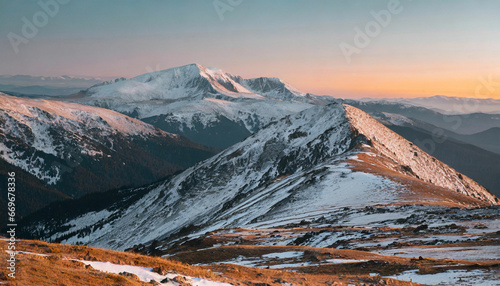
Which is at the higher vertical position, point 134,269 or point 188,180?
point 134,269

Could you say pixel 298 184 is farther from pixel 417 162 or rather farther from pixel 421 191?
pixel 417 162

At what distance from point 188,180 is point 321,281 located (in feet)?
530

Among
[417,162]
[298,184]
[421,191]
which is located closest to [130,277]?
[421,191]

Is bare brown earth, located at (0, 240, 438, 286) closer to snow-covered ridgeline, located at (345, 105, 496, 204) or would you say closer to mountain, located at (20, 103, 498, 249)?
mountain, located at (20, 103, 498, 249)

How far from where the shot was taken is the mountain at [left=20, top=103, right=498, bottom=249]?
7738cm

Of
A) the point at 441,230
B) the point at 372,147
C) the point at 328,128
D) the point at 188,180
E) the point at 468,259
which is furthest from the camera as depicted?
the point at 188,180

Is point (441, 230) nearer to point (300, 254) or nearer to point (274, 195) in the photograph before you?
point (300, 254)

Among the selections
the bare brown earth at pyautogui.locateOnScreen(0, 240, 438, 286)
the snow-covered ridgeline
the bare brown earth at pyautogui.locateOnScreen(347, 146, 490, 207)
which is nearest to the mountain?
the bare brown earth at pyautogui.locateOnScreen(347, 146, 490, 207)

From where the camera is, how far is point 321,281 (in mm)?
24438

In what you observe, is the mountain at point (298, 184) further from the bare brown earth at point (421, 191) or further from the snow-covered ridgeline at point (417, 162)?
the snow-covered ridgeline at point (417, 162)

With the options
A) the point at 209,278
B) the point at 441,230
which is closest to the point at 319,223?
the point at 441,230

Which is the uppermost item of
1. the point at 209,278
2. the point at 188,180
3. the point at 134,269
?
the point at 134,269

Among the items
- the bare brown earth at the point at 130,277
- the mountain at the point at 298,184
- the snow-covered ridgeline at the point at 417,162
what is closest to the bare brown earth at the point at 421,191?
the mountain at the point at 298,184

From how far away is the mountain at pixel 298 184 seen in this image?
77.4m
